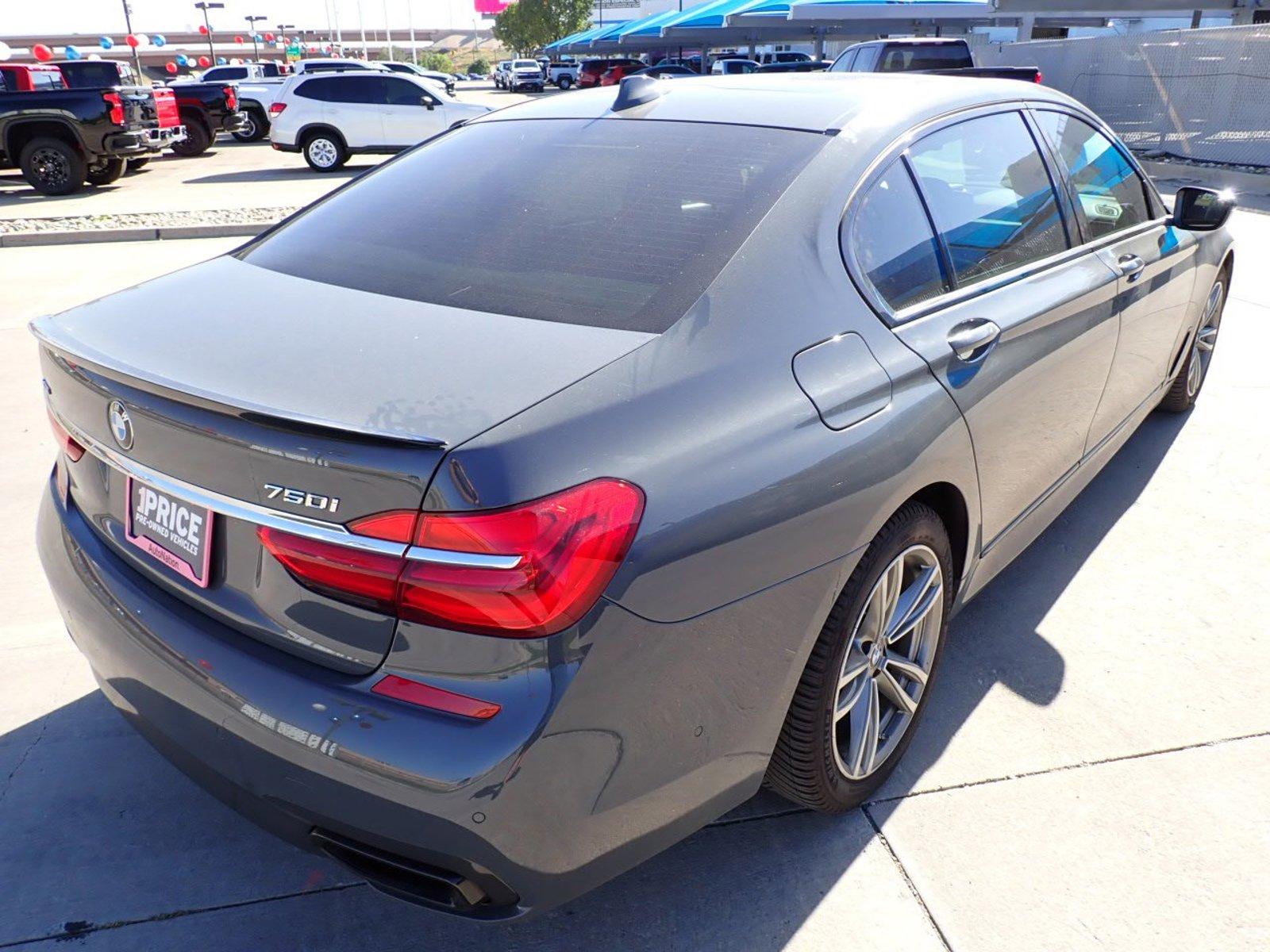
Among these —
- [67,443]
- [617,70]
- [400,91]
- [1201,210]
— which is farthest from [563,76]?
[67,443]

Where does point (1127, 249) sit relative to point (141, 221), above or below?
above

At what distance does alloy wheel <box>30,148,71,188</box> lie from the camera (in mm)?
13766

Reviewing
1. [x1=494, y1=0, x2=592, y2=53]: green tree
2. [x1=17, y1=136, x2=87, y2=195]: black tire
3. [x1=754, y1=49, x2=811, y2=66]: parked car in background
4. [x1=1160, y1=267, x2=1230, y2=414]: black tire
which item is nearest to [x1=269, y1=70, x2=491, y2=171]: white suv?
[x1=17, y1=136, x2=87, y2=195]: black tire

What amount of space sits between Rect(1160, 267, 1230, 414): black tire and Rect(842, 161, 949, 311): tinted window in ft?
9.18

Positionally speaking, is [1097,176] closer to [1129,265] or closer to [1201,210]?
[1129,265]

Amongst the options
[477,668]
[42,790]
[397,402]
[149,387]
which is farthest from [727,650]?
[42,790]

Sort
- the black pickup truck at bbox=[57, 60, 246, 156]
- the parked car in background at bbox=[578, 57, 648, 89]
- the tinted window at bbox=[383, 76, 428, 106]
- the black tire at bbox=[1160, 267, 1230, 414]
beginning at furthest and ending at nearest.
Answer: the parked car in background at bbox=[578, 57, 648, 89] → the black pickup truck at bbox=[57, 60, 246, 156] → the tinted window at bbox=[383, 76, 428, 106] → the black tire at bbox=[1160, 267, 1230, 414]

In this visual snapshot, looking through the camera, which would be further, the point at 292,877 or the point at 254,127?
the point at 254,127

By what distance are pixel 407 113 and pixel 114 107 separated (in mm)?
5106

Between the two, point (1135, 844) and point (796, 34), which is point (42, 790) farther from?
point (796, 34)

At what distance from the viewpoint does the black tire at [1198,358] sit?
15.9 feet

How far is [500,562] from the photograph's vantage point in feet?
5.13

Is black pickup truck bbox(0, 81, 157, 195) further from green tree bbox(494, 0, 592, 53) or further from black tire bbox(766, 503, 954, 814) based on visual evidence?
green tree bbox(494, 0, 592, 53)

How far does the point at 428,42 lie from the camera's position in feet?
545
